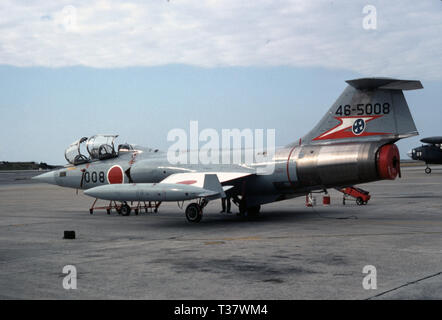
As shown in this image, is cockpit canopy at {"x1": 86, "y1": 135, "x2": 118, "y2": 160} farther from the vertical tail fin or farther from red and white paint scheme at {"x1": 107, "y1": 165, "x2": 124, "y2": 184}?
the vertical tail fin

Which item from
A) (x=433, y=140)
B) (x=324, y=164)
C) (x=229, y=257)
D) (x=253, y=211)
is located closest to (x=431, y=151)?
(x=433, y=140)

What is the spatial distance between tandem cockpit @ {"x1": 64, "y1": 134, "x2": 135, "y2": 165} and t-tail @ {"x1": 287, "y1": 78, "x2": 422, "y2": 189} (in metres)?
7.86

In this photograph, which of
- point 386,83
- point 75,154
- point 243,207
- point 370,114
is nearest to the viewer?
point 386,83

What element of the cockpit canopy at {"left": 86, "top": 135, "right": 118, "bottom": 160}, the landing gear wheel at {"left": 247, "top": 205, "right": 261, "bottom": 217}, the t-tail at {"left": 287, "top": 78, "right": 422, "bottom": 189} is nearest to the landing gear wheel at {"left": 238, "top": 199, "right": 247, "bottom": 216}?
the landing gear wheel at {"left": 247, "top": 205, "right": 261, "bottom": 217}

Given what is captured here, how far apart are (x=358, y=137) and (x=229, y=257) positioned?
683 cm

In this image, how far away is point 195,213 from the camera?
51.9 feet

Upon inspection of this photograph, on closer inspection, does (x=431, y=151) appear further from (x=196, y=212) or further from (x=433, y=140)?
(x=196, y=212)

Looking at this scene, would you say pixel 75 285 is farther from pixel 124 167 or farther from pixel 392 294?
pixel 124 167

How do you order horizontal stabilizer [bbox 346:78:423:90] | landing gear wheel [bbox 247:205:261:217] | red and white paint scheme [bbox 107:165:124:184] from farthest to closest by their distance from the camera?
red and white paint scheme [bbox 107:165:124:184] → landing gear wheel [bbox 247:205:261:217] → horizontal stabilizer [bbox 346:78:423:90]

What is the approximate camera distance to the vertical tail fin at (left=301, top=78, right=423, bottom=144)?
1402 centimetres

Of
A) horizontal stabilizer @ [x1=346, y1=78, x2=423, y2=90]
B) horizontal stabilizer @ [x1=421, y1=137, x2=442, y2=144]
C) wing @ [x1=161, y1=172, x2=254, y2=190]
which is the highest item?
horizontal stabilizer @ [x1=421, y1=137, x2=442, y2=144]

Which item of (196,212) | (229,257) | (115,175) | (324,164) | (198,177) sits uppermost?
(324,164)
